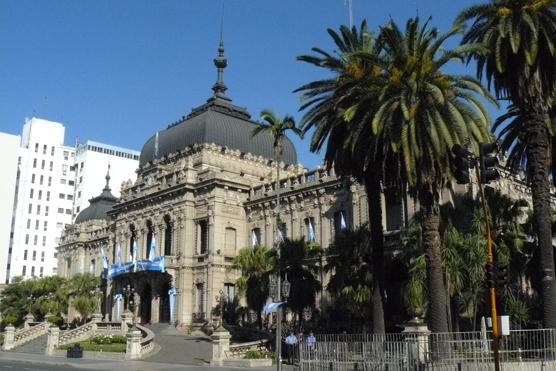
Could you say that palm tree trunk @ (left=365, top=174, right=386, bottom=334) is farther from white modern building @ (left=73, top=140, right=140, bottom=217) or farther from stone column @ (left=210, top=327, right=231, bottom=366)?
white modern building @ (left=73, top=140, right=140, bottom=217)

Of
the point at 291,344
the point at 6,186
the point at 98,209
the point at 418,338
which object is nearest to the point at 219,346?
the point at 291,344

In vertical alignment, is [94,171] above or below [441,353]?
above

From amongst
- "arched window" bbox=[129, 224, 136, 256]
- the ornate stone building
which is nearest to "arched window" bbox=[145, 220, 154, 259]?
the ornate stone building

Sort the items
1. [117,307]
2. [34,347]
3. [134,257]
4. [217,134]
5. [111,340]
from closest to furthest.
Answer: [111,340], [34,347], [217,134], [134,257], [117,307]

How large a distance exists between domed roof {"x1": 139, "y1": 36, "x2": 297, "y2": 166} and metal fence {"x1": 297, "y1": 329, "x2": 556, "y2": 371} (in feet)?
127

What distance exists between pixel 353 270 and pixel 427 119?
41.0ft

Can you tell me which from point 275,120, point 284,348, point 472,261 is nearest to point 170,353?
point 284,348

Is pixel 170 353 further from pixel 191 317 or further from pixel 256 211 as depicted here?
pixel 256 211

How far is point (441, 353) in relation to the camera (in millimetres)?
23328

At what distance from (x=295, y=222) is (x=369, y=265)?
1867cm

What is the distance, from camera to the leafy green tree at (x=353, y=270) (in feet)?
119

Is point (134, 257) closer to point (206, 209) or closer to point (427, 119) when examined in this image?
point (206, 209)

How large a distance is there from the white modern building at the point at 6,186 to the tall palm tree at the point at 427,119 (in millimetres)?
96307

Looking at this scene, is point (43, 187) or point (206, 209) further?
point (43, 187)
